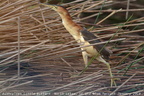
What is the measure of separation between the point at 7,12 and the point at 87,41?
2.49 feet

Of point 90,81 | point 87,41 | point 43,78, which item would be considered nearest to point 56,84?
point 43,78

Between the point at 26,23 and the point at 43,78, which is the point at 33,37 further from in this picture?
the point at 43,78

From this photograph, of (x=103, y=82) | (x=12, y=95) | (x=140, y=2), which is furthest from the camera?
(x=140, y=2)

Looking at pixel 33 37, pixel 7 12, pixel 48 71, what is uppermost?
pixel 7 12

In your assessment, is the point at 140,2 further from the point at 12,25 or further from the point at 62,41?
the point at 12,25

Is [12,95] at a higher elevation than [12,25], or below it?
below

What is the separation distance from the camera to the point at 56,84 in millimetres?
1877

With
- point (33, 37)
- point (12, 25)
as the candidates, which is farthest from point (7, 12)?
A: point (33, 37)

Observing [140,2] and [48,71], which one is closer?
[48,71]

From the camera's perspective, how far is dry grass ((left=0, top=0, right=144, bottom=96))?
183 cm

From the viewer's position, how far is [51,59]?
2324mm

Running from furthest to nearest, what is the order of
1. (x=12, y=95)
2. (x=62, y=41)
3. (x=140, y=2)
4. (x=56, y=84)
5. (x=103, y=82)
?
(x=140, y=2)
(x=62, y=41)
(x=103, y=82)
(x=56, y=84)
(x=12, y=95)

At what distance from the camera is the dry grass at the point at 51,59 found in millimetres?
1832

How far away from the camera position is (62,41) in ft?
7.76
